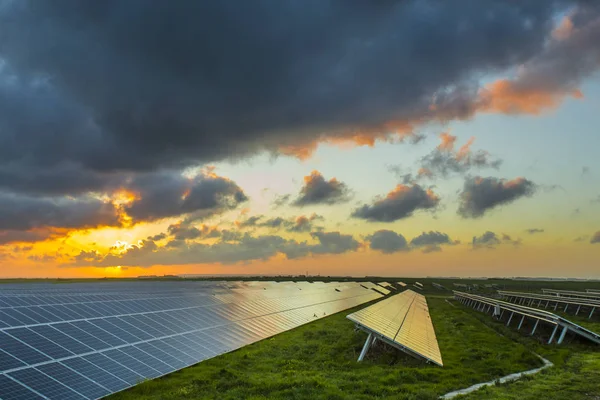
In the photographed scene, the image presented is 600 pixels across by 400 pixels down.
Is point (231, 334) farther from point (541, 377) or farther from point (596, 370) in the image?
point (596, 370)

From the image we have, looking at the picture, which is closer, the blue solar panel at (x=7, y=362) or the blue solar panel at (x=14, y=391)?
the blue solar panel at (x=14, y=391)

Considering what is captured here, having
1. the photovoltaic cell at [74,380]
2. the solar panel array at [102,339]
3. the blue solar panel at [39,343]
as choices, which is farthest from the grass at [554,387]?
the blue solar panel at [39,343]

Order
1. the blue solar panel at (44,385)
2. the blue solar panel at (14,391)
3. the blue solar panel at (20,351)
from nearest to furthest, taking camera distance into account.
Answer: the blue solar panel at (14,391)
the blue solar panel at (44,385)
the blue solar panel at (20,351)

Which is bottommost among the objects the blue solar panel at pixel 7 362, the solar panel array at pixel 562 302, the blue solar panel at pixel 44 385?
the solar panel array at pixel 562 302

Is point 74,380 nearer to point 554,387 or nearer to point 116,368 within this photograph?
point 116,368

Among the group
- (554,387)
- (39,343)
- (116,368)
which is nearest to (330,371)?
(554,387)

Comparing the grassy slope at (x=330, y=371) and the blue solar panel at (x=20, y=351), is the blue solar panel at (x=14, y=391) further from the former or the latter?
the grassy slope at (x=330, y=371)

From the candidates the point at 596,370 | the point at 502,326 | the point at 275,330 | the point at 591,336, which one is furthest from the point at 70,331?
the point at 502,326

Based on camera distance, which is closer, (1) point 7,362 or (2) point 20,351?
(1) point 7,362

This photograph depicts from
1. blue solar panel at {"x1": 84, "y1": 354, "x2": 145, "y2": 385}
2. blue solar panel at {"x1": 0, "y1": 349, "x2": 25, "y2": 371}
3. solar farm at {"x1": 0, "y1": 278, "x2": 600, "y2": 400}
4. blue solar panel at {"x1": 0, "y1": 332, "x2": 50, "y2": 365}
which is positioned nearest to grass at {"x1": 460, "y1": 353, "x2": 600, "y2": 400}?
solar farm at {"x1": 0, "y1": 278, "x2": 600, "y2": 400}
